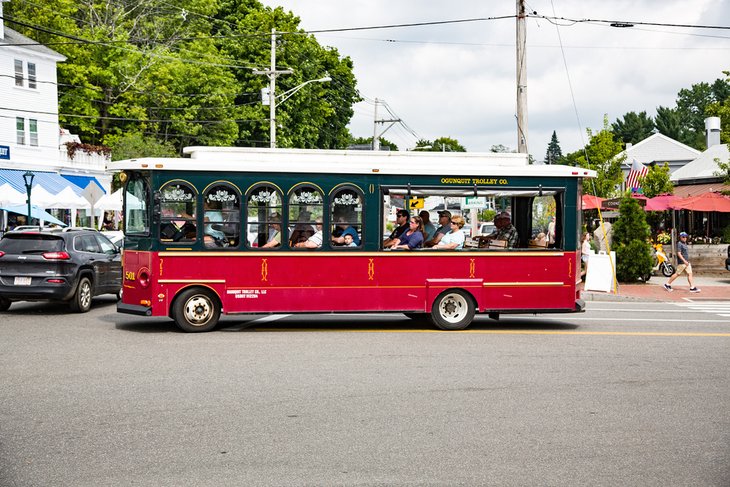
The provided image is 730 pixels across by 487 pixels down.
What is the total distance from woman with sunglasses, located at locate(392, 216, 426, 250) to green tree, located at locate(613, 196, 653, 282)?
13.5m

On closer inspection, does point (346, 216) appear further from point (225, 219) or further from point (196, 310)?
point (196, 310)

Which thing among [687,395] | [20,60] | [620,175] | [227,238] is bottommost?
[687,395]

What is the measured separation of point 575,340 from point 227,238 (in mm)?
5693

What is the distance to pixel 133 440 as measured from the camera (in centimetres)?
674

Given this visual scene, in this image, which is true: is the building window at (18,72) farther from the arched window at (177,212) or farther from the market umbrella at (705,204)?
the arched window at (177,212)

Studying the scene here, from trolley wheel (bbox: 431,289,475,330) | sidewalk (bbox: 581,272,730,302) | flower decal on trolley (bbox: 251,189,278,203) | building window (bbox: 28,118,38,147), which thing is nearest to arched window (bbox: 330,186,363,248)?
flower decal on trolley (bbox: 251,189,278,203)

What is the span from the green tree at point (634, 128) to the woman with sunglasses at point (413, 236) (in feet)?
405

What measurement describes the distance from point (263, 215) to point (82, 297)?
5.45 meters

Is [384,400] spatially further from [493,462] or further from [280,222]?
[280,222]

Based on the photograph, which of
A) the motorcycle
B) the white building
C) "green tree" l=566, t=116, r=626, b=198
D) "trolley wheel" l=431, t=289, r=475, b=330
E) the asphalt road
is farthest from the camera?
"green tree" l=566, t=116, r=626, b=198

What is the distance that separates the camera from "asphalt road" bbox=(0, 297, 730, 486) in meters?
6.00

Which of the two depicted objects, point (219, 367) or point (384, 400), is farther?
point (219, 367)

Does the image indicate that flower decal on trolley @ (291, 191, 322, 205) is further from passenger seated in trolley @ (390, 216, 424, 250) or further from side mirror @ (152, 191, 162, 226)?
side mirror @ (152, 191, 162, 226)

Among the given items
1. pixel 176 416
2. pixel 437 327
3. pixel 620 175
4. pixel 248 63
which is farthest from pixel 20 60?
pixel 176 416
